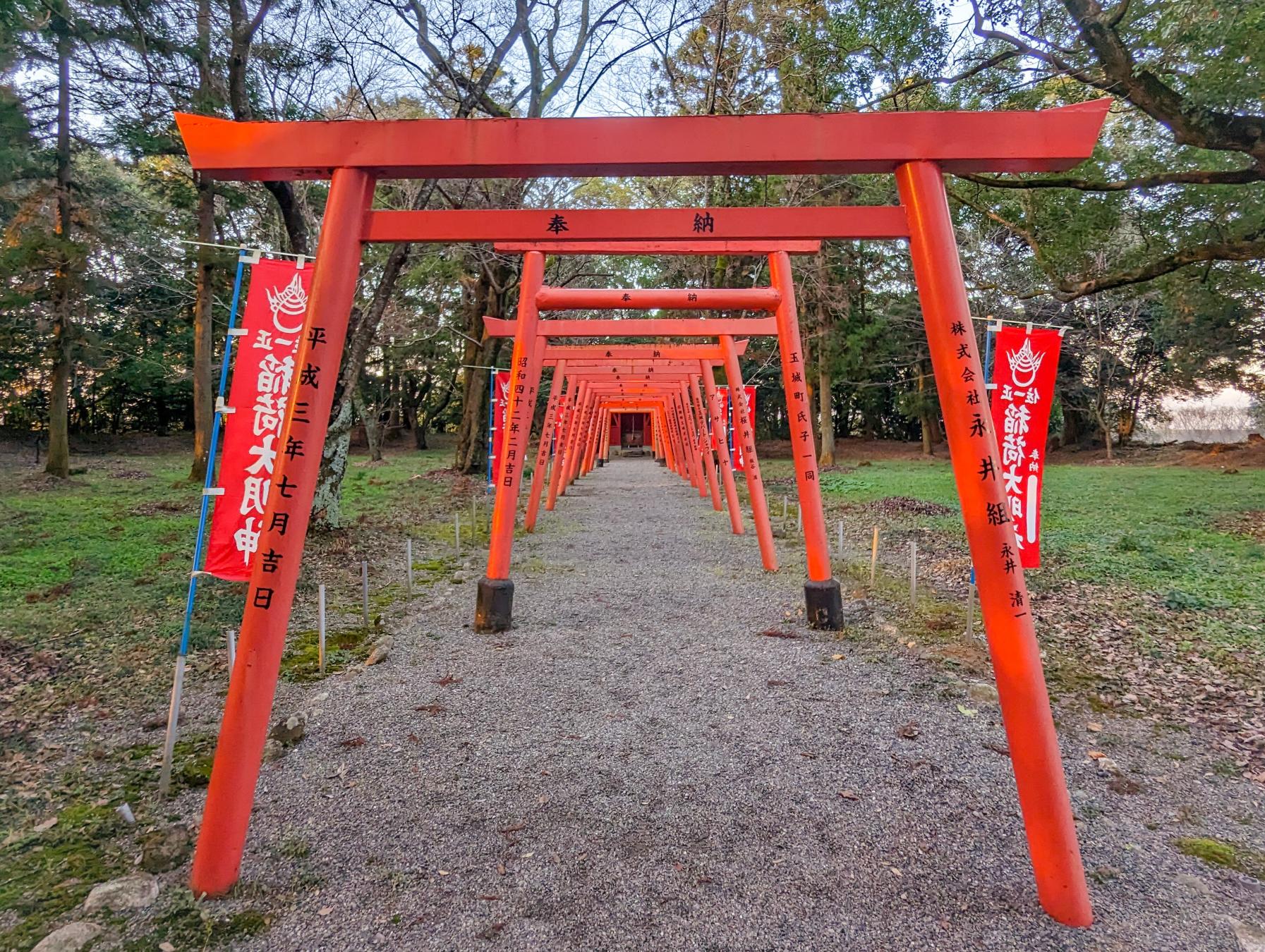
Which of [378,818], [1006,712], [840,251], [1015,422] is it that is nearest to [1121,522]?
[1015,422]

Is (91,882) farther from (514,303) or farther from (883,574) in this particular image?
(514,303)

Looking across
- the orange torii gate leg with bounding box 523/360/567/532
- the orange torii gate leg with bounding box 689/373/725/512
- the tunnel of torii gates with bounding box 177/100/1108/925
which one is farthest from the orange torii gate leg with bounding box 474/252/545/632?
the orange torii gate leg with bounding box 689/373/725/512

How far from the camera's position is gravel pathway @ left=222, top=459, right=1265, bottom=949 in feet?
7.71

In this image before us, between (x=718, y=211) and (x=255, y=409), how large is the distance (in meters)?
2.81

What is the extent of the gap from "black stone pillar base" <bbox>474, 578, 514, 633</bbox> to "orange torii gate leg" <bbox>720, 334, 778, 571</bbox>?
359 cm

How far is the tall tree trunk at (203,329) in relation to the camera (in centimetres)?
1234

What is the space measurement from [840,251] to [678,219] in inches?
777

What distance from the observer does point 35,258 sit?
12.5 m

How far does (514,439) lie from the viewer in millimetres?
6711

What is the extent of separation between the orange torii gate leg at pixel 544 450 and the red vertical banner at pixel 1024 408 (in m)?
7.80

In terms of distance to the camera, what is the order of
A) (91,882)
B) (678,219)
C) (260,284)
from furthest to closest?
(260,284)
(678,219)
(91,882)

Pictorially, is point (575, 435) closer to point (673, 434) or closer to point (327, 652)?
point (673, 434)

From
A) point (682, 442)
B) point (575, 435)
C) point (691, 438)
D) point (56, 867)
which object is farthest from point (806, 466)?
point (682, 442)

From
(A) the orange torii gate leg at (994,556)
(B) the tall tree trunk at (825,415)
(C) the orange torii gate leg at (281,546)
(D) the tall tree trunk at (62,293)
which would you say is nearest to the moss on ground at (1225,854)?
(A) the orange torii gate leg at (994,556)
